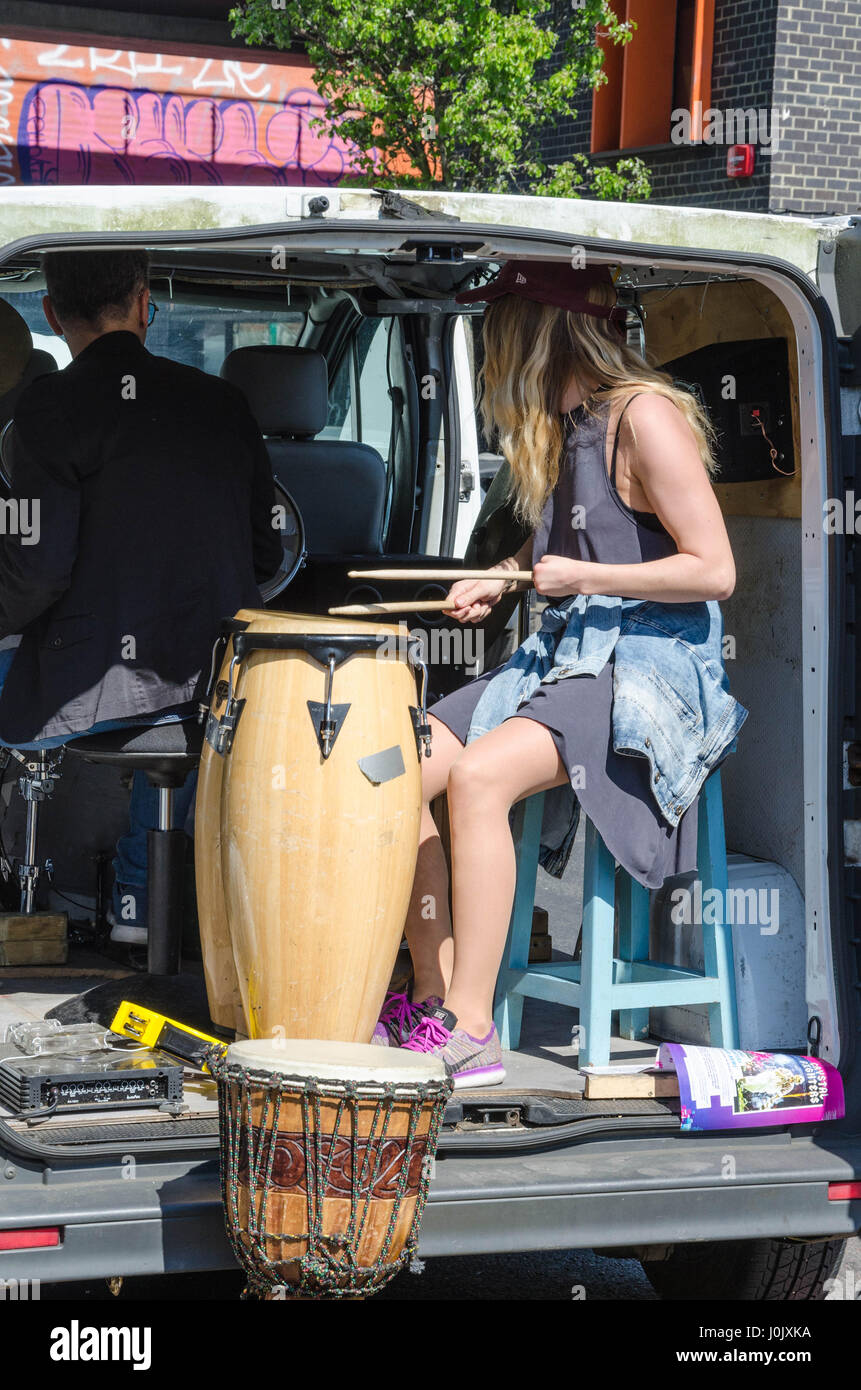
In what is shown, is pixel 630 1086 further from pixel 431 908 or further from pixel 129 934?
pixel 129 934

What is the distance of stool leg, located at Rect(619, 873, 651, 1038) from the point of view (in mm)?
3809

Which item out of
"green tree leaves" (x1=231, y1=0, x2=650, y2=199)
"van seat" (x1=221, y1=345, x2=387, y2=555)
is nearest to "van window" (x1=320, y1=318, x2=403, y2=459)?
"van seat" (x1=221, y1=345, x2=387, y2=555)

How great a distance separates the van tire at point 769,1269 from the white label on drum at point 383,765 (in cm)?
116

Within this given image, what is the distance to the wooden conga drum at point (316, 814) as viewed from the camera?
3.08 meters

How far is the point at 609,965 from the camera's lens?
3.49 m

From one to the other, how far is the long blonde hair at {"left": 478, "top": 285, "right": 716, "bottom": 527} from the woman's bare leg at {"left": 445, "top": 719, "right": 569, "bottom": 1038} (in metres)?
0.64

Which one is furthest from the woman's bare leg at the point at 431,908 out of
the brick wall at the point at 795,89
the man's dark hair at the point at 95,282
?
the brick wall at the point at 795,89

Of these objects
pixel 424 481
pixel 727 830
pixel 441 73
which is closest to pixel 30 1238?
pixel 727 830

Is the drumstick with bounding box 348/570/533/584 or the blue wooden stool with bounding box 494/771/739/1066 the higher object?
the drumstick with bounding box 348/570/533/584

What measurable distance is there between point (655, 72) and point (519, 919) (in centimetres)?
1162

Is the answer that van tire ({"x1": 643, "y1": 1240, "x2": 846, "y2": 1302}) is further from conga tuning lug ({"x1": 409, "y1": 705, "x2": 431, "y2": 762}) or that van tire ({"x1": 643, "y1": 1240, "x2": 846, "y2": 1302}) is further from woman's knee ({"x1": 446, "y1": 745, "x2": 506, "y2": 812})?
conga tuning lug ({"x1": 409, "y1": 705, "x2": 431, "y2": 762})

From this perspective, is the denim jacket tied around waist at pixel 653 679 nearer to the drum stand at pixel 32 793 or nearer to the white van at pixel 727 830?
the white van at pixel 727 830
